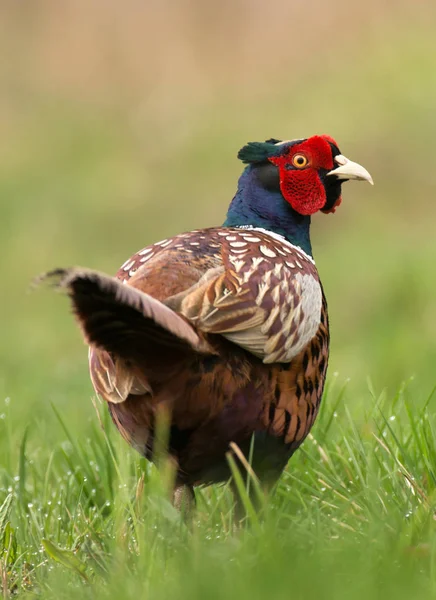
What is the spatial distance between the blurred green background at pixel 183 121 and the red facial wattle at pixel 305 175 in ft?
14.3

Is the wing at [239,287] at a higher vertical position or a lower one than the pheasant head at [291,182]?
lower

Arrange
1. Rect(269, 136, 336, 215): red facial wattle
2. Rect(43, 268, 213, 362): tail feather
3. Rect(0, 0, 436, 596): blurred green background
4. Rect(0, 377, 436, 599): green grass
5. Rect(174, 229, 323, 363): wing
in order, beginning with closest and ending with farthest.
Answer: Rect(0, 377, 436, 599): green grass, Rect(43, 268, 213, 362): tail feather, Rect(174, 229, 323, 363): wing, Rect(269, 136, 336, 215): red facial wattle, Rect(0, 0, 436, 596): blurred green background

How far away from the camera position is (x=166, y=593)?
2.01m

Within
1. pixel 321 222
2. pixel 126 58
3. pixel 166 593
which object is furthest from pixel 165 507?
pixel 126 58

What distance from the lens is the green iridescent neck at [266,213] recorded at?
3311mm

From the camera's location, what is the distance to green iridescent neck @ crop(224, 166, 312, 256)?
3.31 meters

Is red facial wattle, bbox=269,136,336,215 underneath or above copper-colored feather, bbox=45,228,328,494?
above

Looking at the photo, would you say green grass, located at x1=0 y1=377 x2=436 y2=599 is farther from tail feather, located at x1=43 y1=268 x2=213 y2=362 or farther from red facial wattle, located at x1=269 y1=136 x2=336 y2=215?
red facial wattle, located at x1=269 y1=136 x2=336 y2=215

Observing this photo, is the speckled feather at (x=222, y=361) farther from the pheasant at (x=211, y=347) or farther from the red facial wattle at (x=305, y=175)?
the red facial wattle at (x=305, y=175)

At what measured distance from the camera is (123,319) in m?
2.42

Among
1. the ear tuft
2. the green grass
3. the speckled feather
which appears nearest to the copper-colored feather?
the speckled feather

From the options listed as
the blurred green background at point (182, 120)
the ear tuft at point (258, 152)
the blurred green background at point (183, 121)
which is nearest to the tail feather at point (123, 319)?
the ear tuft at point (258, 152)

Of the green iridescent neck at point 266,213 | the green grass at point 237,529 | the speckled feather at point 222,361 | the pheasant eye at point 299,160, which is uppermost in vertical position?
the pheasant eye at point 299,160

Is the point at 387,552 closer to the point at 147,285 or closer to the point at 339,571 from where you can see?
the point at 339,571
